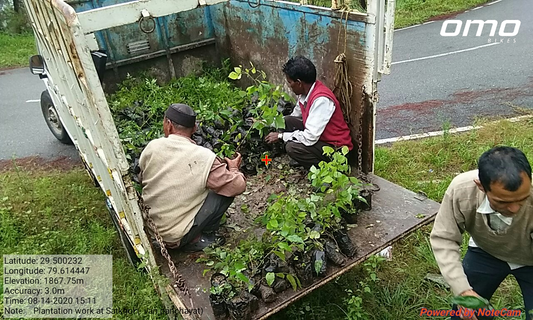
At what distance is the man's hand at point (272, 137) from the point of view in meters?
4.36

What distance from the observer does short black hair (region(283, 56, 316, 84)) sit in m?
3.84

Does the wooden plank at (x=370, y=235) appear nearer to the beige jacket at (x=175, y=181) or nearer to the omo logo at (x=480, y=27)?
the beige jacket at (x=175, y=181)

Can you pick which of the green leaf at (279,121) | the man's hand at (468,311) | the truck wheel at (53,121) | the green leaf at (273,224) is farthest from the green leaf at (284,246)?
the truck wheel at (53,121)

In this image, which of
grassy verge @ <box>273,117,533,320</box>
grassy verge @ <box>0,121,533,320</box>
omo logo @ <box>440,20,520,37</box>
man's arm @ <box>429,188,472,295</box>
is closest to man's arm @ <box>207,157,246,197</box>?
grassy verge @ <box>0,121,533,320</box>

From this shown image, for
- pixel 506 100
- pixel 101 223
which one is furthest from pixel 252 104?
pixel 506 100

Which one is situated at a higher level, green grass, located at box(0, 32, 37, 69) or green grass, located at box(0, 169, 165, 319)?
green grass, located at box(0, 169, 165, 319)

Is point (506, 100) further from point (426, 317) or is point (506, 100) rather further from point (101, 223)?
point (101, 223)

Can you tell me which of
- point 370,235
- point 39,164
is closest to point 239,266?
point 370,235

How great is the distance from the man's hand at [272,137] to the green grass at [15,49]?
9.57 meters

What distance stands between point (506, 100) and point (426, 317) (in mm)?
4670

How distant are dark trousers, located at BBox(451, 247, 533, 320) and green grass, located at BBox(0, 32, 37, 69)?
468 inches

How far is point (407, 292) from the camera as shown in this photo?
3.28m

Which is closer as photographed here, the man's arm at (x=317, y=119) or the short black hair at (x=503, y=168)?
the short black hair at (x=503, y=168)

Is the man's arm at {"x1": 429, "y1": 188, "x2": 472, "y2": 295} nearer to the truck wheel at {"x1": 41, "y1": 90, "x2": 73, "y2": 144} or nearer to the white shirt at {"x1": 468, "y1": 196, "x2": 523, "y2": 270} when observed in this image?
the white shirt at {"x1": 468, "y1": 196, "x2": 523, "y2": 270}
